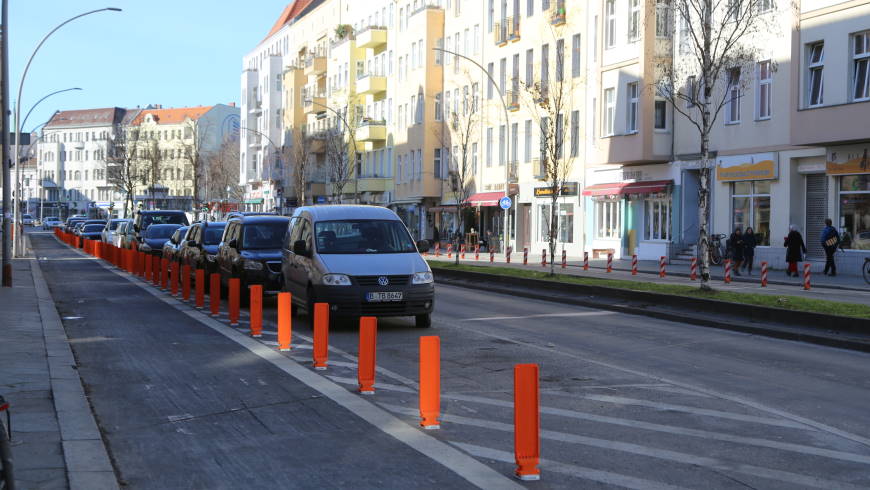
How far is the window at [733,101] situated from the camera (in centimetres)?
3803

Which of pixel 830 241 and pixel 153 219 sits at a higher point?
pixel 153 219

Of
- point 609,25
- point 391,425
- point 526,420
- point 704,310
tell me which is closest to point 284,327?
point 391,425

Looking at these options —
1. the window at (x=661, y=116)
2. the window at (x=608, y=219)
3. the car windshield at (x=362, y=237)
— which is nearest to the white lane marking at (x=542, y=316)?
the car windshield at (x=362, y=237)

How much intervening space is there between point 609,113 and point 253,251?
91.8ft

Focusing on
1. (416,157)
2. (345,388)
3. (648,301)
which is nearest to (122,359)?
(345,388)

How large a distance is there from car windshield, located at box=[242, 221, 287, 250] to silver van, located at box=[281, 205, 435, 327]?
293 cm

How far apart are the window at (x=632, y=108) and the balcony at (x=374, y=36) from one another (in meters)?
35.4

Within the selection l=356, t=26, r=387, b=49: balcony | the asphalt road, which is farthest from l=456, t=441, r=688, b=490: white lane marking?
l=356, t=26, r=387, b=49: balcony

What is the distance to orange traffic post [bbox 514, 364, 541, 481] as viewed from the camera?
657 cm

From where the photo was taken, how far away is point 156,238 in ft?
125

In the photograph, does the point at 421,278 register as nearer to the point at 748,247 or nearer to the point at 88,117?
the point at 748,247

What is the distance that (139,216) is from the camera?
43.2 metres

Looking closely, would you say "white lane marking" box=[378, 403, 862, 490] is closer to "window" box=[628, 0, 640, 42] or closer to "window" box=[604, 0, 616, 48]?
"window" box=[628, 0, 640, 42]

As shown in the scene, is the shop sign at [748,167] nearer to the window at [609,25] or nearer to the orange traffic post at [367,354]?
the window at [609,25]
